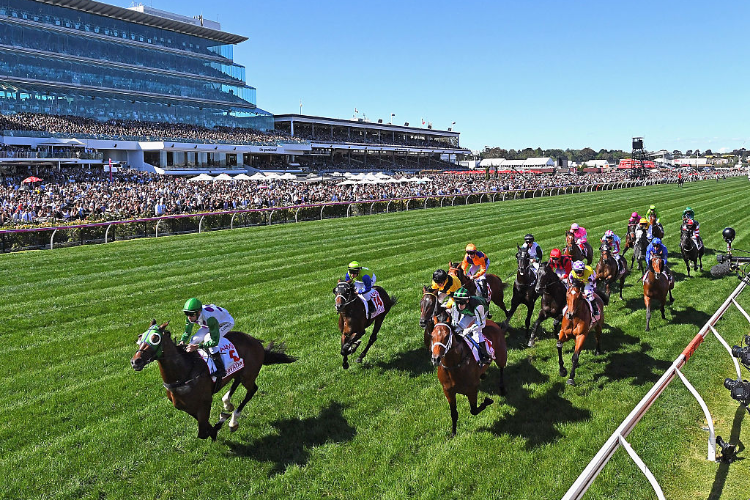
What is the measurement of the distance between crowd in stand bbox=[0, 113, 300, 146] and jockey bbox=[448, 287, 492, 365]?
170 ft

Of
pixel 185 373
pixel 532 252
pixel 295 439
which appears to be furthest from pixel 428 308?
pixel 532 252

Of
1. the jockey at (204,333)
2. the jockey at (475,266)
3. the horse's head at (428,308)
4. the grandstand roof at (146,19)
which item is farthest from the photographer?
the grandstand roof at (146,19)

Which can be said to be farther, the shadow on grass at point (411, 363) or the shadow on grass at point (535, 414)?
the shadow on grass at point (411, 363)

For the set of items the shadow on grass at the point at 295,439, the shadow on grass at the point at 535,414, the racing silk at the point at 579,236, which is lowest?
the shadow on grass at the point at 295,439

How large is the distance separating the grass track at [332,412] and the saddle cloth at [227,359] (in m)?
0.76

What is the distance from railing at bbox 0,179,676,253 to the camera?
59.6 ft

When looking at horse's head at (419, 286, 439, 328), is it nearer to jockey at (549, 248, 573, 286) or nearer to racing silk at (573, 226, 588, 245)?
jockey at (549, 248, 573, 286)

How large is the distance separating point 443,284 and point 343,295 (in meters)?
1.39

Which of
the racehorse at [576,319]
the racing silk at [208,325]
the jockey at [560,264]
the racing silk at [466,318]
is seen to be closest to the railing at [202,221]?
the racing silk at [208,325]

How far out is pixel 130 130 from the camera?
55938 millimetres

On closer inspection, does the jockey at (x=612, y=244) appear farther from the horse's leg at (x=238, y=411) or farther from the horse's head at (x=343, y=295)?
the horse's leg at (x=238, y=411)

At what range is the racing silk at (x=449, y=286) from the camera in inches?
270

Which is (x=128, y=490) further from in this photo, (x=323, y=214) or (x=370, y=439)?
(x=323, y=214)

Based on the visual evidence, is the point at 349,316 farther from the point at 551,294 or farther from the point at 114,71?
the point at 114,71
